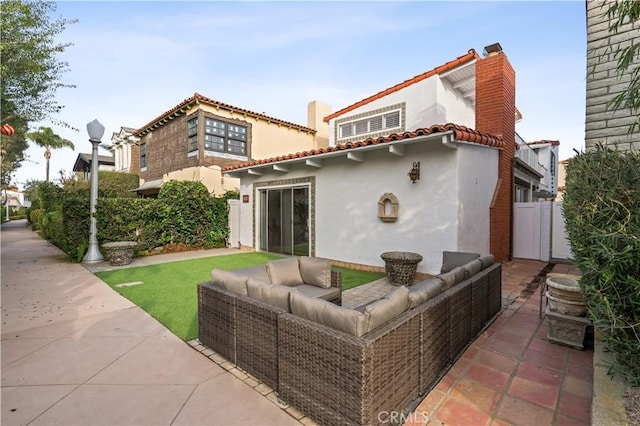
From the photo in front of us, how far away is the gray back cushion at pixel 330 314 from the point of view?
2.17 metres

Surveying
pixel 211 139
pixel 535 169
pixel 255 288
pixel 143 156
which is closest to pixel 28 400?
pixel 255 288

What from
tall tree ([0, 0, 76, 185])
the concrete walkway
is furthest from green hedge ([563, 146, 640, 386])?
tall tree ([0, 0, 76, 185])

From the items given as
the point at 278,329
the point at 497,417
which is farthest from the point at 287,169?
the point at 497,417

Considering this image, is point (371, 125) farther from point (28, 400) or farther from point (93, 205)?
point (28, 400)

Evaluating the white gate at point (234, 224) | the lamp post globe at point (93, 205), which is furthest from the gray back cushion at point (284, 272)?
the white gate at point (234, 224)

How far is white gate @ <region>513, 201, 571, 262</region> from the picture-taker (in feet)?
29.2

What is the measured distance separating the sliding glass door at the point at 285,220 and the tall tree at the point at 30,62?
24.2 ft

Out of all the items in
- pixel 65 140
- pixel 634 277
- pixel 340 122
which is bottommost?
pixel 634 277

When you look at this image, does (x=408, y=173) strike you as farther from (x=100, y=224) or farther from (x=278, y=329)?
(x=100, y=224)

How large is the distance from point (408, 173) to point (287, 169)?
448 centimetres

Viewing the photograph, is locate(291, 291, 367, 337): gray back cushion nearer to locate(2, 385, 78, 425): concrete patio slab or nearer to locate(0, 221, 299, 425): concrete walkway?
locate(0, 221, 299, 425): concrete walkway

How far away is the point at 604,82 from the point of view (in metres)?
4.44

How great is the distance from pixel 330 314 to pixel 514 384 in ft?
6.85

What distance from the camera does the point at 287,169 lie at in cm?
1008
